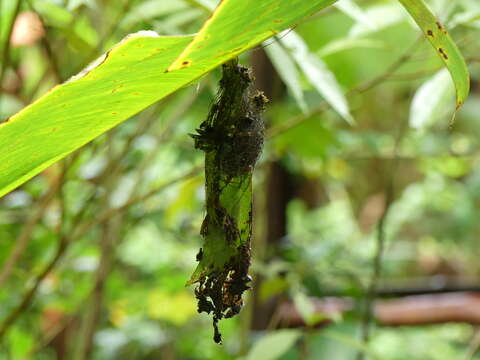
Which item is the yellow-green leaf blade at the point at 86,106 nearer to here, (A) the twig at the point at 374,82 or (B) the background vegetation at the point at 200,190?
(B) the background vegetation at the point at 200,190

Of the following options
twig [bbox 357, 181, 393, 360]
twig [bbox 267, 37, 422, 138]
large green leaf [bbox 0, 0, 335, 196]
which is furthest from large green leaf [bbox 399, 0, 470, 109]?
twig [bbox 357, 181, 393, 360]

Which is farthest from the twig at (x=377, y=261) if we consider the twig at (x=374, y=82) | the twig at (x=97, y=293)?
the twig at (x=97, y=293)

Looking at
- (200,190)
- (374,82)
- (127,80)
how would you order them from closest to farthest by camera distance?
(127,80), (374,82), (200,190)

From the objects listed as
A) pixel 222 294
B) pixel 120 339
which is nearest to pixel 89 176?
pixel 120 339

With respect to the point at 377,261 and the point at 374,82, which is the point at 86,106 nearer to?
the point at 374,82

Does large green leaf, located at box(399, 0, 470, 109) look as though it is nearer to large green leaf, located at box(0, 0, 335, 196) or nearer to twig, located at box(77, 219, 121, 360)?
large green leaf, located at box(0, 0, 335, 196)

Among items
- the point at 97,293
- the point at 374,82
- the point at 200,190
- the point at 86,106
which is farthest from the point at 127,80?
the point at 200,190
